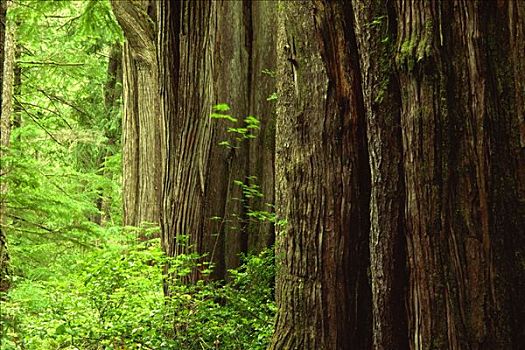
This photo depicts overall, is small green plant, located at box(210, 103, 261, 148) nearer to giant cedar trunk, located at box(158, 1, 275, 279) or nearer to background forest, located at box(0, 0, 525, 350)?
giant cedar trunk, located at box(158, 1, 275, 279)

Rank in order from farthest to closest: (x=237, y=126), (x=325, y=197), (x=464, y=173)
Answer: (x=237, y=126), (x=325, y=197), (x=464, y=173)

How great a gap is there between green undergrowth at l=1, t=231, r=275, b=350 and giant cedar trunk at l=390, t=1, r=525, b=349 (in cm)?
198

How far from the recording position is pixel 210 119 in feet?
25.9

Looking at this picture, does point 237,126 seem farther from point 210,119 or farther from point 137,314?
point 137,314

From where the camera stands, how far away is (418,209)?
13.0 feet

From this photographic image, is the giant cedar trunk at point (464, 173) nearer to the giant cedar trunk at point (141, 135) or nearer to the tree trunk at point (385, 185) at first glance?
the tree trunk at point (385, 185)

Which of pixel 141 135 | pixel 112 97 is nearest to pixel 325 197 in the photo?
pixel 141 135

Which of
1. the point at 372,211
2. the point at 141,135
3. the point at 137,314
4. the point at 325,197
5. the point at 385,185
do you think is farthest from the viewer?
the point at 141,135

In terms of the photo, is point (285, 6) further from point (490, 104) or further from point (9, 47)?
point (9, 47)

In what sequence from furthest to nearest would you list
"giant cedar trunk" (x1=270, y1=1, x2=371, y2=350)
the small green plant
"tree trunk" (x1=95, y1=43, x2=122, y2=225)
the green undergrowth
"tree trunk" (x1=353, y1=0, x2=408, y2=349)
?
"tree trunk" (x1=95, y1=43, x2=122, y2=225) < the small green plant < the green undergrowth < "giant cedar trunk" (x1=270, y1=1, x2=371, y2=350) < "tree trunk" (x1=353, y1=0, x2=408, y2=349)

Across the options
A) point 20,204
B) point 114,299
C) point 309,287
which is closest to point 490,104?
point 309,287

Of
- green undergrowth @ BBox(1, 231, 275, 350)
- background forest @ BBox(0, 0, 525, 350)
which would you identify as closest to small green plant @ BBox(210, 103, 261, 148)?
background forest @ BBox(0, 0, 525, 350)

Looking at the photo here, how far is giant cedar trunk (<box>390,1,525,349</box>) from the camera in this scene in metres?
3.83

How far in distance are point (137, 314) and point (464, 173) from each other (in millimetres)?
3484
